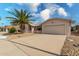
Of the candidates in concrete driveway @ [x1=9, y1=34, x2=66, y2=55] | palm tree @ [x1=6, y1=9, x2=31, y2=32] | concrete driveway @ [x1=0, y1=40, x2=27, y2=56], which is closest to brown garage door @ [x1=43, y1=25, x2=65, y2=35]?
concrete driveway @ [x1=9, y1=34, x2=66, y2=55]

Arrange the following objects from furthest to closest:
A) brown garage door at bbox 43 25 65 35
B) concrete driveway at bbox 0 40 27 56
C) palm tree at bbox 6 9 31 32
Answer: brown garage door at bbox 43 25 65 35 < palm tree at bbox 6 9 31 32 < concrete driveway at bbox 0 40 27 56

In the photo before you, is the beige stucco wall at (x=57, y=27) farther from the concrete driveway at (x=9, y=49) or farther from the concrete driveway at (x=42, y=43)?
the concrete driveway at (x=9, y=49)

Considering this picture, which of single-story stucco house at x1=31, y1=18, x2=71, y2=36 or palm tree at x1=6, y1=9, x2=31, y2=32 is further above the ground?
palm tree at x1=6, y1=9, x2=31, y2=32

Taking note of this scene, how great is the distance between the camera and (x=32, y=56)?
5363 mm

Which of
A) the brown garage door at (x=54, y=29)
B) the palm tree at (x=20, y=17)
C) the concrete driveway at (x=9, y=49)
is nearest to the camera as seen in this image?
the concrete driveway at (x=9, y=49)

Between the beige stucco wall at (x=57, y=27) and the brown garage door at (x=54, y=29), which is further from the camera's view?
the brown garage door at (x=54, y=29)

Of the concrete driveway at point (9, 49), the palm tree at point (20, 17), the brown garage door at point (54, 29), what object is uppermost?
the palm tree at point (20, 17)

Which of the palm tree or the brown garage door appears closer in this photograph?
the palm tree

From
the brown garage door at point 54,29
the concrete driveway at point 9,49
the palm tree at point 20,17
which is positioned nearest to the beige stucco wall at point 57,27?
the brown garage door at point 54,29

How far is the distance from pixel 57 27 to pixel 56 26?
5 cm

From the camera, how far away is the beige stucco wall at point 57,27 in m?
5.70

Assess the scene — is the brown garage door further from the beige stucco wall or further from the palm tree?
the palm tree

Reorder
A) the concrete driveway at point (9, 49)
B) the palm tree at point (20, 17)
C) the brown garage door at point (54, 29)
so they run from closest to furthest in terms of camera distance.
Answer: the concrete driveway at point (9, 49) → the palm tree at point (20, 17) → the brown garage door at point (54, 29)

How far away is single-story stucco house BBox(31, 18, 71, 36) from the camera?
5672 mm
